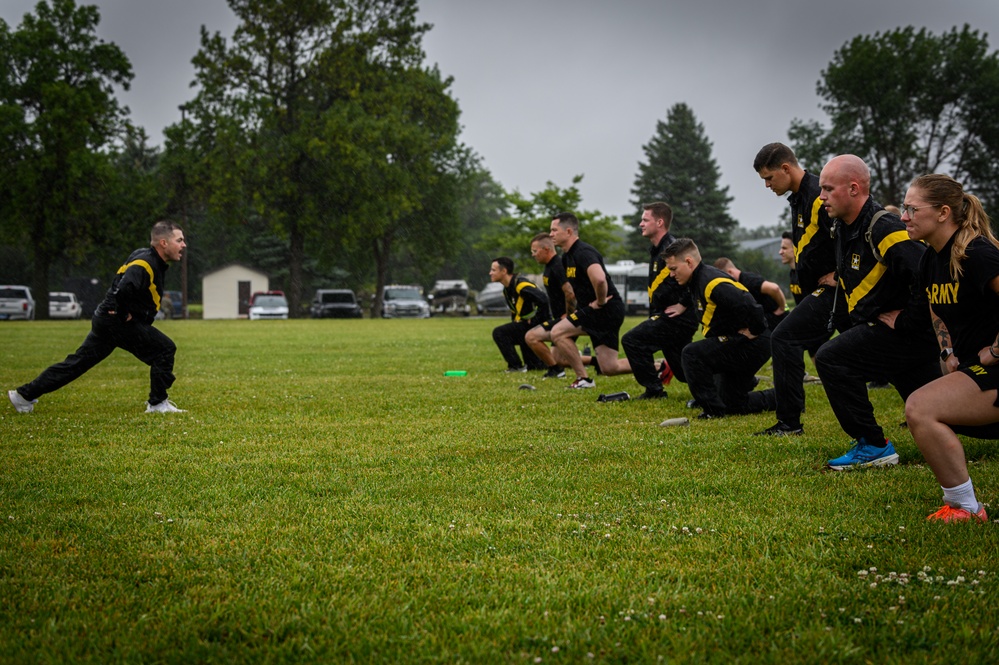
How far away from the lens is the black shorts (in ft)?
38.6

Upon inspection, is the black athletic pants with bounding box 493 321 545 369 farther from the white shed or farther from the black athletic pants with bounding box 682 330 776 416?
the white shed

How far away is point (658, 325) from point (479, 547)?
6.55 m

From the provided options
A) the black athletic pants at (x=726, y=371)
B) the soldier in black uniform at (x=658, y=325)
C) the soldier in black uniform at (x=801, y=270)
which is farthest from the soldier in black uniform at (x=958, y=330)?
the soldier in black uniform at (x=658, y=325)

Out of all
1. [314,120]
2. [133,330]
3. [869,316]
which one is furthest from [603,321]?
[314,120]

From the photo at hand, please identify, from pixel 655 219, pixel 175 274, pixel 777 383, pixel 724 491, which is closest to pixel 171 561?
pixel 724 491

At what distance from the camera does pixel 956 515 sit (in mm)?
4707

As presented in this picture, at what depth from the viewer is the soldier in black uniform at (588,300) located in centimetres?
1173

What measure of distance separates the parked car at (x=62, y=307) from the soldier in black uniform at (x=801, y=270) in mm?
52782

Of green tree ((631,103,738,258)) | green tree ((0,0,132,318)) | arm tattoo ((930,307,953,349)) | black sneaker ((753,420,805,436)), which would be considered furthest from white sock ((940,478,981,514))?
green tree ((631,103,738,258))

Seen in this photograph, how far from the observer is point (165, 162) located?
48969 millimetres

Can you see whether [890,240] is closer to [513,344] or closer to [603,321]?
[603,321]

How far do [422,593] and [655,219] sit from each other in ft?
25.2

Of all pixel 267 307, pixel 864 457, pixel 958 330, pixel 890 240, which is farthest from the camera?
pixel 267 307

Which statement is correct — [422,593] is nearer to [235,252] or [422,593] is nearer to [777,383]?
[777,383]
